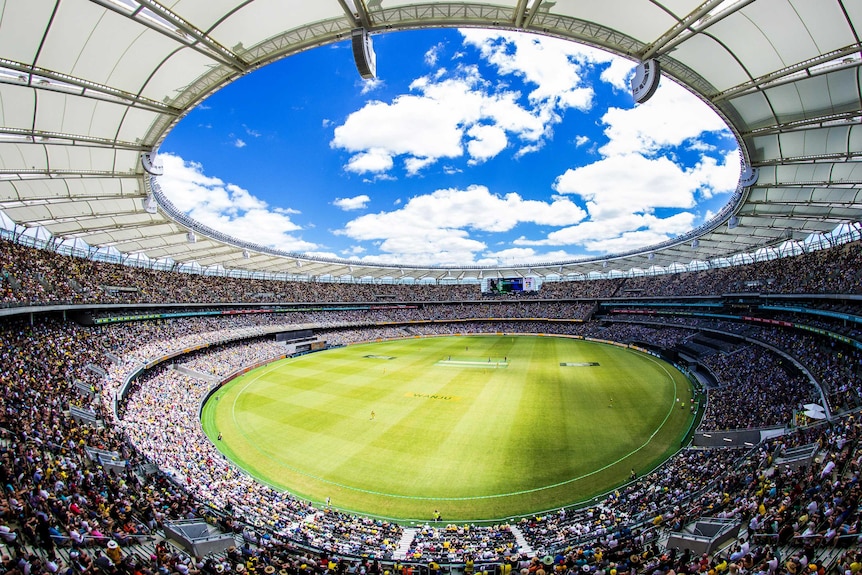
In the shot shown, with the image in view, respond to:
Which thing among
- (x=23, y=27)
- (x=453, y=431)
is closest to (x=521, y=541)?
(x=453, y=431)

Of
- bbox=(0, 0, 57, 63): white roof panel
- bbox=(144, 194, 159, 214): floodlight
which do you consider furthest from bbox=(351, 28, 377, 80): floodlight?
bbox=(144, 194, 159, 214): floodlight

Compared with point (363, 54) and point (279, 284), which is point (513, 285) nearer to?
point (279, 284)

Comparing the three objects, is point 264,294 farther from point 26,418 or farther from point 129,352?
point 26,418

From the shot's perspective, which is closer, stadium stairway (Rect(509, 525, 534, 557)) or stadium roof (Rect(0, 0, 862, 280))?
stadium roof (Rect(0, 0, 862, 280))

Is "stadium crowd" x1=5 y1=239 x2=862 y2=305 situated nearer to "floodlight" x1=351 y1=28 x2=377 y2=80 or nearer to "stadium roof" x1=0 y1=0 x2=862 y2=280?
"stadium roof" x1=0 y1=0 x2=862 y2=280

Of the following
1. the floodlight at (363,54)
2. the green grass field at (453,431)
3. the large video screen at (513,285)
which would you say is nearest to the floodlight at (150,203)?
the green grass field at (453,431)

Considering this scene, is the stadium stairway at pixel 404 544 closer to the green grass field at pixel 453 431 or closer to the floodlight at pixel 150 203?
the green grass field at pixel 453 431
